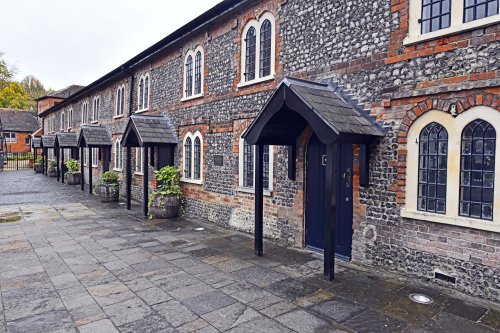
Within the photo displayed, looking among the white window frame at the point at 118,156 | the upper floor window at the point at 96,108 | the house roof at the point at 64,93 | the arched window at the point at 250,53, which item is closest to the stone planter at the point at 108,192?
the white window frame at the point at 118,156

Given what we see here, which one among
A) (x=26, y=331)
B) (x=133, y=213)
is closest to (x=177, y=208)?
(x=133, y=213)

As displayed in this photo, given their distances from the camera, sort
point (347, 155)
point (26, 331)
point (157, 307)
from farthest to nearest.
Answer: point (347, 155) → point (157, 307) → point (26, 331)

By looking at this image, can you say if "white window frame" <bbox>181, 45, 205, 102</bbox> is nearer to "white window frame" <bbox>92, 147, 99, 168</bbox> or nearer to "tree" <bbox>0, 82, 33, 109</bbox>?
"white window frame" <bbox>92, 147, 99, 168</bbox>

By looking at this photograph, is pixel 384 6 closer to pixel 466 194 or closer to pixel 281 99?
pixel 281 99

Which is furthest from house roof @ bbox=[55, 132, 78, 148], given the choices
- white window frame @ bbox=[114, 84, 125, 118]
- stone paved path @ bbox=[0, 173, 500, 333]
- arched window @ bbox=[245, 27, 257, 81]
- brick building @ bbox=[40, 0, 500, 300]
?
arched window @ bbox=[245, 27, 257, 81]

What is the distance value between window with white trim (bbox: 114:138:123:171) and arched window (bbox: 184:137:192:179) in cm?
668

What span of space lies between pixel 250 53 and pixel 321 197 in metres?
4.30

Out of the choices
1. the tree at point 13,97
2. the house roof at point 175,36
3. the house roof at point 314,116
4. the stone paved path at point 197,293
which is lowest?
the stone paved path at point 197,293

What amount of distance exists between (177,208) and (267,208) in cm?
406

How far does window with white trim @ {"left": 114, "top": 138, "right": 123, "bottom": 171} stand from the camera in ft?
55.3

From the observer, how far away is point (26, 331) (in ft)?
12.7

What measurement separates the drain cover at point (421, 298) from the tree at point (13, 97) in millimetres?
64241

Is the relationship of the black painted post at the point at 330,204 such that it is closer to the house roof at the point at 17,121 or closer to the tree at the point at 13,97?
the house roof at the point at 17,121

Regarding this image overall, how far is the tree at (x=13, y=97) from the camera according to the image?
175 ft
